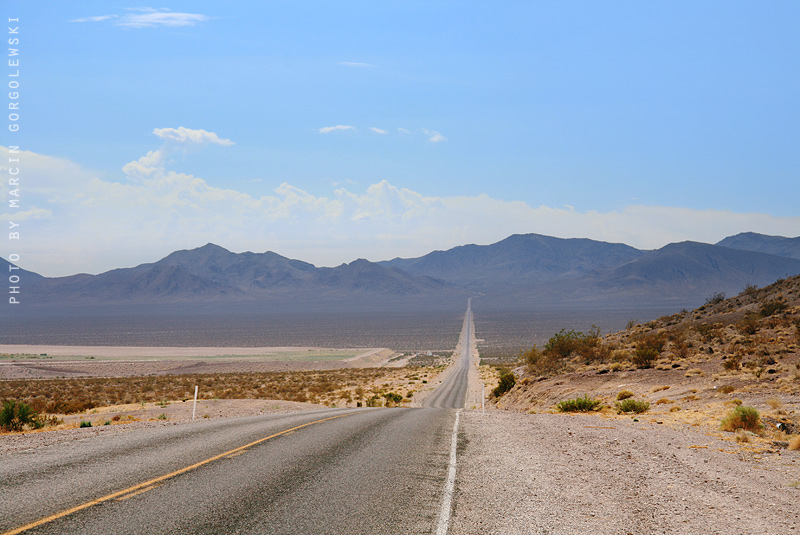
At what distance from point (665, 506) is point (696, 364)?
75.8 ft

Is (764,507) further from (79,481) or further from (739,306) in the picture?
(739,306)

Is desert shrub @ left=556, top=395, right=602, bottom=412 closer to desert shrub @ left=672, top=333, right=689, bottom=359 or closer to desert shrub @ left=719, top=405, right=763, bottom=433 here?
desert shrub @ left=719, top=405, right=763, bottom=433

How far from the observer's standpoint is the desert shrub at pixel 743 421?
13703mm

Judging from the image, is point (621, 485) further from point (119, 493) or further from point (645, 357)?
point (645, 357)

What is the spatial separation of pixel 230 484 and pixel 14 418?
13676mm

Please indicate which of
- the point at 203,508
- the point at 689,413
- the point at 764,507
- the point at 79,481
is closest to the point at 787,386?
the point at 689,413

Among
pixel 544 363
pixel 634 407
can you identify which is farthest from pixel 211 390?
pixel 634 407

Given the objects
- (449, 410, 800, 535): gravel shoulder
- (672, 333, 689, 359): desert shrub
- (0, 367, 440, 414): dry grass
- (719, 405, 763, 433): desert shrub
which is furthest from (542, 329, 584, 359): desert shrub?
(449, 410, 800, 535): gravel shoulder

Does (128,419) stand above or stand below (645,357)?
below

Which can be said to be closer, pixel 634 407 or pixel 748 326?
pixel 634 407

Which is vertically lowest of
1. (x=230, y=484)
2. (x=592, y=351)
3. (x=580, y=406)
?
(x=580, y=406)

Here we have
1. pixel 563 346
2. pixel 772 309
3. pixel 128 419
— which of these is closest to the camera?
pixel 128 419

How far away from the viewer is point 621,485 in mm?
8328

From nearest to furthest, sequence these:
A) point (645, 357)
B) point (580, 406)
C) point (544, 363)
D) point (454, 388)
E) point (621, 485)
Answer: point (621, 485) < point (580, 406) < point (645, 357) < point (544, 363) < point (454, 388)
